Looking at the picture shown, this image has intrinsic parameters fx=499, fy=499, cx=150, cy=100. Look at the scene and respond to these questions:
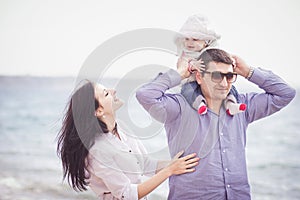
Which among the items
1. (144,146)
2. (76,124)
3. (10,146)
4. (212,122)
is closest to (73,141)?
(76,124)

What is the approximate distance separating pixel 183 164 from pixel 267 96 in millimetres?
369

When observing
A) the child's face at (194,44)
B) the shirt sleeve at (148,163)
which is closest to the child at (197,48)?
the child's face at (194,44)

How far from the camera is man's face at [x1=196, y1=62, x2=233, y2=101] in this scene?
5.46ft

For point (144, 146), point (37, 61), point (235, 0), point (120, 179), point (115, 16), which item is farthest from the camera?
point (37, 61)

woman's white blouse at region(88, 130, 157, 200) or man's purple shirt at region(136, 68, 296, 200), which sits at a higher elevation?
man's purple shirt at region(136, 68, 296, 200)

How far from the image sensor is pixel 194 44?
167 cm

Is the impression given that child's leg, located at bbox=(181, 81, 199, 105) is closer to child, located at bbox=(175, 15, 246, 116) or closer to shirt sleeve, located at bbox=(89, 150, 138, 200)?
child, located at bbox=(175, 15, 246, 116)

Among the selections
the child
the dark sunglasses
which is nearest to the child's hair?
the child

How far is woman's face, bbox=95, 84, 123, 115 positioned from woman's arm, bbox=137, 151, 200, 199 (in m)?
0.26

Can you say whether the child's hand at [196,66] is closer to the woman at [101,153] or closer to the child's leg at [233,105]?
the child's leg at [233,105]

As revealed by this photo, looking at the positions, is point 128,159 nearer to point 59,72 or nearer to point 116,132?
point 116,132

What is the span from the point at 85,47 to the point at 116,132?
4.15 feet

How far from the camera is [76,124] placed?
1653 mm

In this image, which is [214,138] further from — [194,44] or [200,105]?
[194,44]
